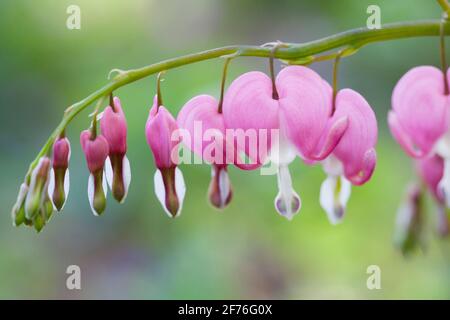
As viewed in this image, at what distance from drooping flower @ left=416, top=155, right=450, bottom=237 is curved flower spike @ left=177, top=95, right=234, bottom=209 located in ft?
0.94

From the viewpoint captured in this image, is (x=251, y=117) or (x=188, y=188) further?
(x=188, y=188)

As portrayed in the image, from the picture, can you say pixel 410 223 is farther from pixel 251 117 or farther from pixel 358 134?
pixel 251 117

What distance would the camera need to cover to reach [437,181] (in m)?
1.02

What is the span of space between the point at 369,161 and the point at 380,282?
1949 millimetres

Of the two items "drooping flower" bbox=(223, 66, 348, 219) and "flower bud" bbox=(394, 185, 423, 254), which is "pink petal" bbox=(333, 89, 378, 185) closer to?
"drooping flower" bbox=(223, 66, 348, 219)

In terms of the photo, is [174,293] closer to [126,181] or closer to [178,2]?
[178,2]

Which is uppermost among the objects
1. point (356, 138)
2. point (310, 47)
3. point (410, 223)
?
point (310, 47)

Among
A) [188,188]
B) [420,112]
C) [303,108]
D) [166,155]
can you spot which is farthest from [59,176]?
[188,188]

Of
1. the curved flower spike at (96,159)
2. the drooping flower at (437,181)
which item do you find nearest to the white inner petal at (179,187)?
the curved flower spike at (96,159)

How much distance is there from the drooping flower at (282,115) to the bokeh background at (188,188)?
168 cm

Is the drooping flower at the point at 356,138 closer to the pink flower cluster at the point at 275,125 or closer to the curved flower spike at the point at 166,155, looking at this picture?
the pink flower cluster at the point at 275,125

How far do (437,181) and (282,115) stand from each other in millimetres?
255

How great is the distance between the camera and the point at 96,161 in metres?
1.00

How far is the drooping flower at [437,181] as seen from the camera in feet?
3.28
